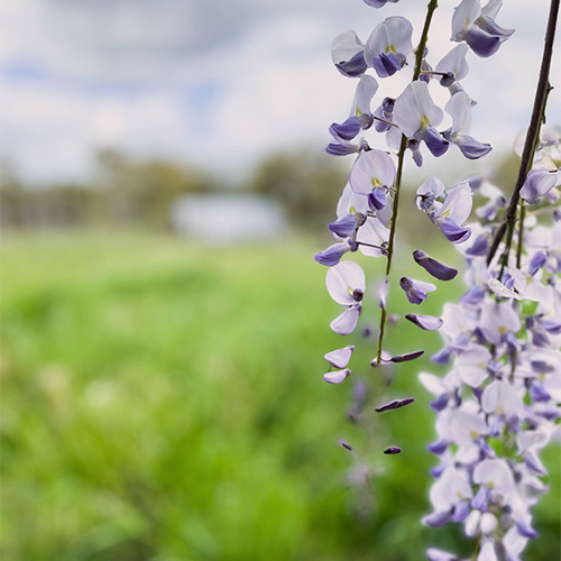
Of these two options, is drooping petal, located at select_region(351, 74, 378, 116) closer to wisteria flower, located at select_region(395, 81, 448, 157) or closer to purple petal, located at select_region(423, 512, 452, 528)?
wisteria flower, located at select_region(395, 81, 448, 157)

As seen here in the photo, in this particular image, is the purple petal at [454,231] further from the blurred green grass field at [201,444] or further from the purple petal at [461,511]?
the blurred green grass field at [201,444]

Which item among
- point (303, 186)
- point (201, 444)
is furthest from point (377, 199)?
point (303, 186)

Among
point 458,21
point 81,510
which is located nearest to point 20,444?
point 81,510

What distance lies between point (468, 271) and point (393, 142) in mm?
103

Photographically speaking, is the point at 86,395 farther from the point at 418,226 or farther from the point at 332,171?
the point at 332,171

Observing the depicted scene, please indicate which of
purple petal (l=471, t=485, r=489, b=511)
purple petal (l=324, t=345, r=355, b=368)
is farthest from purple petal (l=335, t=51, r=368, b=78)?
purple petal (l=471, t=485, r=489, b=511)

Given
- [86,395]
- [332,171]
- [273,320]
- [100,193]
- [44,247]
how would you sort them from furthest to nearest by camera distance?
[100,193] → [44,247] → [332,171] → [273,320] → [86,395]

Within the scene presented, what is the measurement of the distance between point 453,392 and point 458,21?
0.60 ft

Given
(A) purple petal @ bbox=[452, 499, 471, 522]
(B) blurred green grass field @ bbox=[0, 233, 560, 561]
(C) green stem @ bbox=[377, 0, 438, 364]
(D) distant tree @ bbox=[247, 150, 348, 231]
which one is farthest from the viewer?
(D) distant tree @ bbox=[247, 150, 348, 231]

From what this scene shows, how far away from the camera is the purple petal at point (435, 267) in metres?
0.22

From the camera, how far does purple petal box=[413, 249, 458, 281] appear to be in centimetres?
22

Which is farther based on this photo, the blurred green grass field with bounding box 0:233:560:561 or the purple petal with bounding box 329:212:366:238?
the blurred green grass field with bounding box 0:233:560:561

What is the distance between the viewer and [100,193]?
5.64 m

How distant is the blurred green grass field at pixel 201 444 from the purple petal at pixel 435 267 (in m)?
0.29
